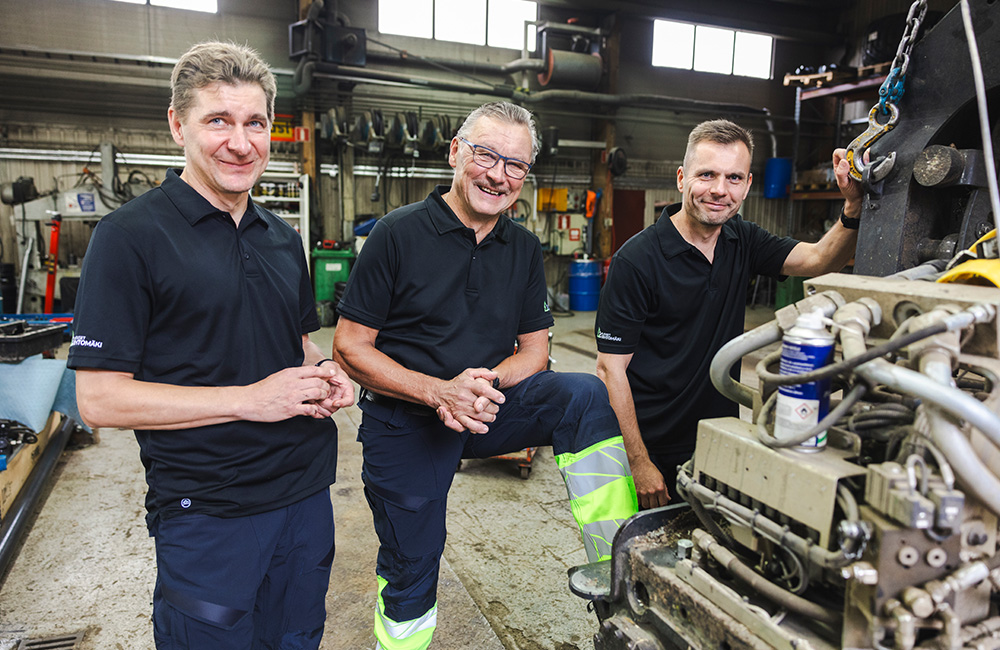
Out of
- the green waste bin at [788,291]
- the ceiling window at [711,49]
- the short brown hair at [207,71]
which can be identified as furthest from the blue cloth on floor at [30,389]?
the ceiling window at [711,49]

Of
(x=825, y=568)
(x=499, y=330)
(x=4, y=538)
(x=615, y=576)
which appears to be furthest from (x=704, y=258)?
(x=4, y=538)

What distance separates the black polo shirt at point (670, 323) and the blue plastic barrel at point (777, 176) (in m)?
10.6

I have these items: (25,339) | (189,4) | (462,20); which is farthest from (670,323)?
(462,20)

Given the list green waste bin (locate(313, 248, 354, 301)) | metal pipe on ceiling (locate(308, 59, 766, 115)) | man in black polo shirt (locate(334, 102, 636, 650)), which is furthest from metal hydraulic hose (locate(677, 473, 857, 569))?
metal pipe on ceiling (locate(308, 59, 766, 115))

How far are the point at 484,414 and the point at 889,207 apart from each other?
3.99ft

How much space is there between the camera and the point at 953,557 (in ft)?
2.84

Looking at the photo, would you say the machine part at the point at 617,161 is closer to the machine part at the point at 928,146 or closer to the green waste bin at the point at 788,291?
the green waste bin at the point at 788,291

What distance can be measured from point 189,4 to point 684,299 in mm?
9322

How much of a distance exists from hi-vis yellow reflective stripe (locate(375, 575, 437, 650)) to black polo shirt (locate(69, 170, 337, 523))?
536mm

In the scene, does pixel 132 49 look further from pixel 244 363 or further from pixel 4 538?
pixel 244 363

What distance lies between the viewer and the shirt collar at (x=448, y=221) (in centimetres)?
188

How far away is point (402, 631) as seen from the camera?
1861 mm

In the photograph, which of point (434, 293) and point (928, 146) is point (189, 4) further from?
point (928, 146)

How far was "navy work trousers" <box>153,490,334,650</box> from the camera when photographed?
1396 millimetres
